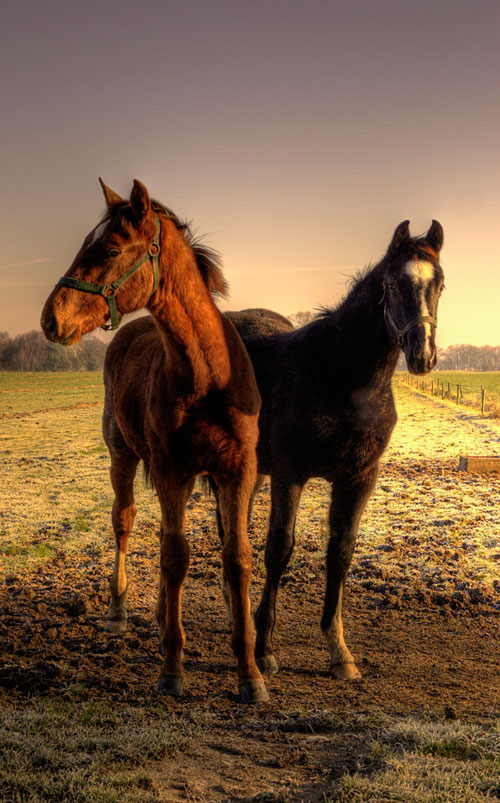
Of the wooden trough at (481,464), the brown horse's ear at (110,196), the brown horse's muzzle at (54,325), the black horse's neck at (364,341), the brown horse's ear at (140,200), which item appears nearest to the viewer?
the brown horse's muzzle at (54,325)

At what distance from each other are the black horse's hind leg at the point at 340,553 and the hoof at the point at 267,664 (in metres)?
0.49

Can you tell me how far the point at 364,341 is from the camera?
5277 millimetres

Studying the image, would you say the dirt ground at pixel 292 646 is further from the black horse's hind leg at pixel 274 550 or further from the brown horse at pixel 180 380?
the brown horse at pixel 180 380

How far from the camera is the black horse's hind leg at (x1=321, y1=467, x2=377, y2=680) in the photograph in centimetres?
533

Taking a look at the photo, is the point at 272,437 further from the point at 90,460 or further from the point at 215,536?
the point at 90,460

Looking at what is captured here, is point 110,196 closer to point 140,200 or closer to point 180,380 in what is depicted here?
point 140,200

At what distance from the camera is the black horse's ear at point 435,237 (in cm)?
501

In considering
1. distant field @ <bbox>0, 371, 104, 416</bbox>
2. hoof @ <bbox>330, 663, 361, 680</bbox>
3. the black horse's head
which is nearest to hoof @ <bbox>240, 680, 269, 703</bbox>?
hoof @ <bbox>330, 663, 361, 680</bbox>

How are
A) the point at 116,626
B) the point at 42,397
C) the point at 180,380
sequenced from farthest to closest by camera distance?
the point at 42,397 < the point at 116,626 < the point at 180,380

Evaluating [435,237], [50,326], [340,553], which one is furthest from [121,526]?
[435,237]

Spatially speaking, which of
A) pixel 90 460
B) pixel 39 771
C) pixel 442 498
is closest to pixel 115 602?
pixel 39 771

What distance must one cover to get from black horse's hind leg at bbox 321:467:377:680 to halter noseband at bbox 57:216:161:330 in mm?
2356

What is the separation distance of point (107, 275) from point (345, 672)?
3.68 metres

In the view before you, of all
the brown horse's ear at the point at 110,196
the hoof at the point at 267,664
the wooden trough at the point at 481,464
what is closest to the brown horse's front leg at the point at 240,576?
the hoof at the point at 267,664
